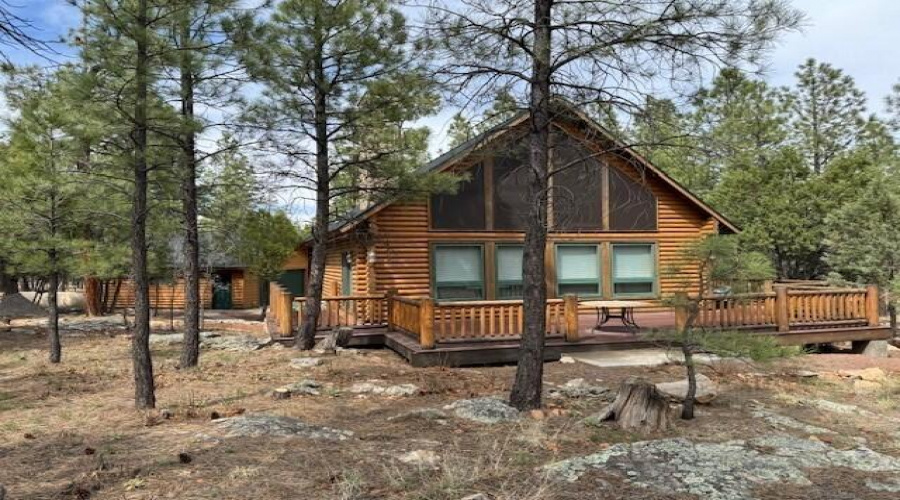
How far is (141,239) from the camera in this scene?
276 inches

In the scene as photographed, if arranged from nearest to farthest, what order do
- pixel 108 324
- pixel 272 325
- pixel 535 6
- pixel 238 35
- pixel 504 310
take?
pixel 535 6 < pixel 238 35 < pixel 504 310 < pixel 272 325 < pixel 108 324

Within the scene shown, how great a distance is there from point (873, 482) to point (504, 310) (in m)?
6.97

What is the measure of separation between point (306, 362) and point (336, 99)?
5.06 meters

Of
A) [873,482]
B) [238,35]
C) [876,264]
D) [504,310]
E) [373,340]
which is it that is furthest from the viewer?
[876,264]

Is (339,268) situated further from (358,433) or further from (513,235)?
(358,433)

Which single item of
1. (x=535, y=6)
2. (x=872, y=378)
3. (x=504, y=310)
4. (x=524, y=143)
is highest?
(x=535, y=6)

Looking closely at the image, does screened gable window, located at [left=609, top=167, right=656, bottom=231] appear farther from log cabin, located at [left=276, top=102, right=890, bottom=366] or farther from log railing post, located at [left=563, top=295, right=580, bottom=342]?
log railing post, located at [left=563, top=295, right=580, bottom=342]

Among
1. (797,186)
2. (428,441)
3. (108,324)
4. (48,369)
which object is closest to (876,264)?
(797,186)

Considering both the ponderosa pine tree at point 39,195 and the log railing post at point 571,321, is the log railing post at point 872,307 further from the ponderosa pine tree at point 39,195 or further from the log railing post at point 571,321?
the ponderosa pine tree at point 39,195

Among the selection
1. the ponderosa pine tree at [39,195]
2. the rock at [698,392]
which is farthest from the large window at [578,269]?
the ponderosa pine tree at [39,195]

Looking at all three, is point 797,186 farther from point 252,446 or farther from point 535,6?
point 252,446

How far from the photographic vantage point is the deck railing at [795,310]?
12281 mm

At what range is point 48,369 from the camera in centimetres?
1137

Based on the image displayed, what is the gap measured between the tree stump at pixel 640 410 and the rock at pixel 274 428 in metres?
2.79
